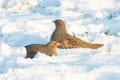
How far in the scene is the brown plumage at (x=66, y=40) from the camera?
761 cm

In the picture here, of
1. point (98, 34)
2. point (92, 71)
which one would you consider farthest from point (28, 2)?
point (92, 71)

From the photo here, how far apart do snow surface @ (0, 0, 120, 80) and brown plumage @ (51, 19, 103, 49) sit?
0.60 ft

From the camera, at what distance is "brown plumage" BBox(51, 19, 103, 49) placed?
761 cm

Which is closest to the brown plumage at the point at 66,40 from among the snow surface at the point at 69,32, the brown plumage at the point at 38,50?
the snow surface at the point at 69,32

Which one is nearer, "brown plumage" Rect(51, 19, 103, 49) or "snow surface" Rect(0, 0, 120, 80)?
"snow surface" Rect(0, 0, 120, 80)

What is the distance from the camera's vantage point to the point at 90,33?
27.8 feet

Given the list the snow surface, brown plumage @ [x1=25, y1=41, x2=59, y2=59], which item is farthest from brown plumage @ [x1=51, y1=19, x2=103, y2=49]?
brown plumage @ [x1=25, y1=41, x2=59, y2=59]

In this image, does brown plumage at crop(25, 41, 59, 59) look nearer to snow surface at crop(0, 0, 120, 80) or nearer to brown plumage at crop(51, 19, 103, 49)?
snow surface at crop(0, 0, 120, 80)

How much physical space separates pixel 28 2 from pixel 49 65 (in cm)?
558

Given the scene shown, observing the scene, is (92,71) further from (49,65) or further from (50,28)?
(50,28)

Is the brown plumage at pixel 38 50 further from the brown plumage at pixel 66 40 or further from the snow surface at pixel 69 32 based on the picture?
the brown plumage at pixel 66 40

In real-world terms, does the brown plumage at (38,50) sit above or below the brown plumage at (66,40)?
above

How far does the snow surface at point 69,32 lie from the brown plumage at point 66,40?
182 mm

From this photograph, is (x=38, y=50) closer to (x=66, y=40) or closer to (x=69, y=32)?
(x=66, y=40)
